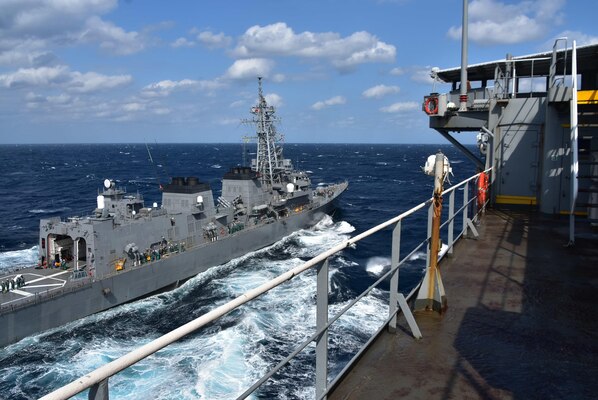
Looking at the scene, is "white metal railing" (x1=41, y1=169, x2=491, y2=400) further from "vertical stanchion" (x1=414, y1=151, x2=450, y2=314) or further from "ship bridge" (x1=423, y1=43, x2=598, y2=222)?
"ship bridge" (x1=423, y1=43, x2=598, y2=222)

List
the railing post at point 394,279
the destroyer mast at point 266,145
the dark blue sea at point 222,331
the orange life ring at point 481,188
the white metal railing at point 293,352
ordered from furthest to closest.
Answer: the destroyer mast at point 266,145 < the dark blue sea at point 222,331 < the orange life ring at point 481,188 < the railing post at point 394,279 < the white metal railing at point 293,352

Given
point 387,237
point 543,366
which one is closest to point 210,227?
point 387,237

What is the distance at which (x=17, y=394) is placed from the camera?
1445cm

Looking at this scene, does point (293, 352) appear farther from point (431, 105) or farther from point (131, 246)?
point (131, 246)

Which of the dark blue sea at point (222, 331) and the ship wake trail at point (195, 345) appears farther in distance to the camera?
the dark blue sea at point (222, 331)

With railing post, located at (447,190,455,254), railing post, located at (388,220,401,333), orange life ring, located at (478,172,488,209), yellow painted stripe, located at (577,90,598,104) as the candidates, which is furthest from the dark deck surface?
yellow painted stripe, located at (577,90,598,104)

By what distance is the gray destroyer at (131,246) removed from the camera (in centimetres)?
2059

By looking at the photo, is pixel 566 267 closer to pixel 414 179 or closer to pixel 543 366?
pixel 543 366

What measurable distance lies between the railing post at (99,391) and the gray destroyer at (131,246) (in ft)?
67.8

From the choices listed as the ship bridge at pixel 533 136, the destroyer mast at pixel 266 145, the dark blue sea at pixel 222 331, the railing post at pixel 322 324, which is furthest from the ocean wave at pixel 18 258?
the railing post at pixel 322 324

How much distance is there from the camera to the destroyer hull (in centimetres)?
1934

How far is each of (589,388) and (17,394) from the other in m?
16.4

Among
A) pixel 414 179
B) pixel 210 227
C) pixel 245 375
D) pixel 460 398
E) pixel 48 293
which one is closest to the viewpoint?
pixel 460 398

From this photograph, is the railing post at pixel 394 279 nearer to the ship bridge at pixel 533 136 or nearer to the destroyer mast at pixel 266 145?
the ship bridge at pixel 533 136
